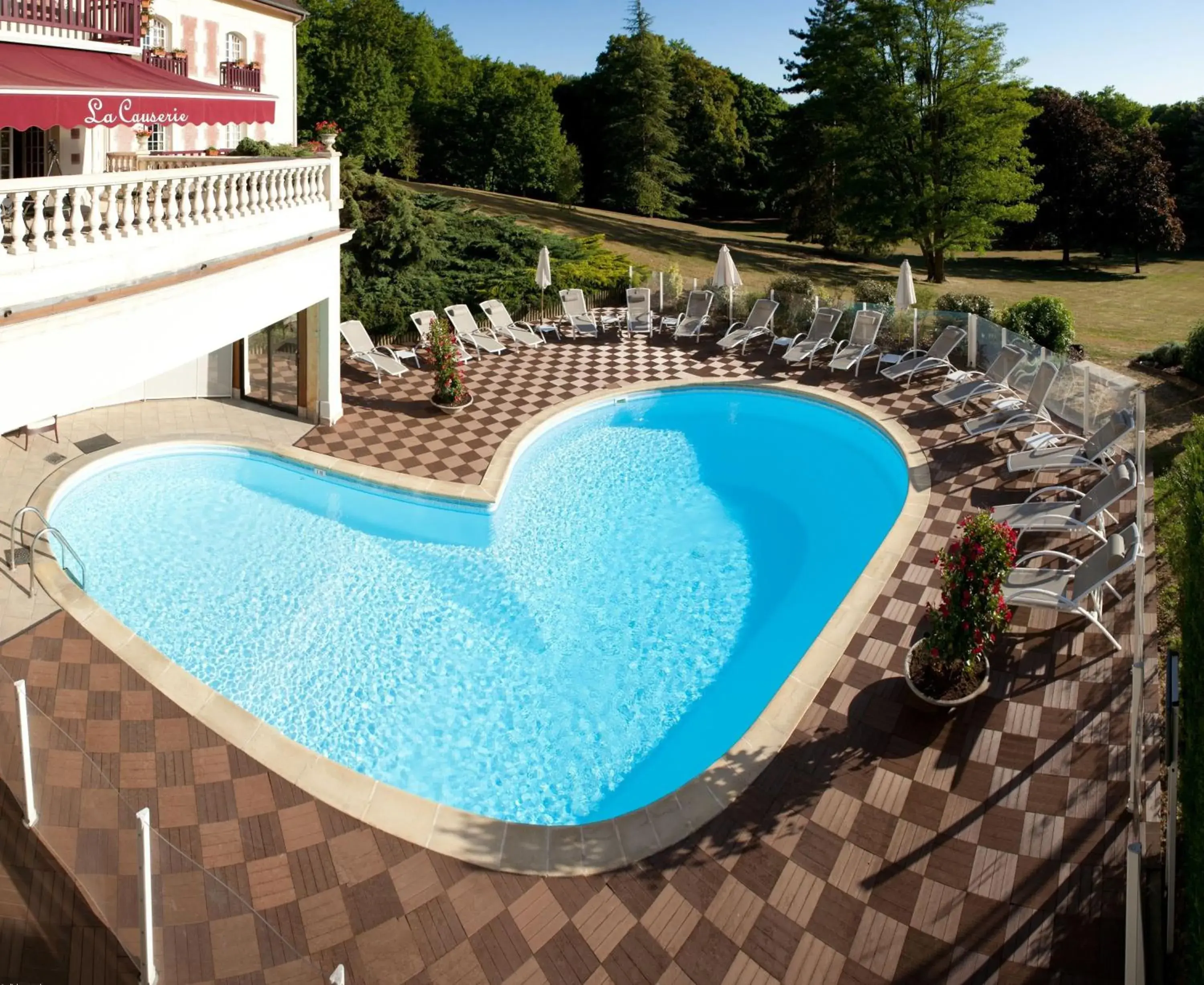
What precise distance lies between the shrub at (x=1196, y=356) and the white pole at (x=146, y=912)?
20188mm

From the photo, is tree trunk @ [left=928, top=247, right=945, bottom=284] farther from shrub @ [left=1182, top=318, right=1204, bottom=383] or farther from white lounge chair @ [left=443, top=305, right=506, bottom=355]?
white lounge chair @ [left=443, top=305, right=506, bottom=355]

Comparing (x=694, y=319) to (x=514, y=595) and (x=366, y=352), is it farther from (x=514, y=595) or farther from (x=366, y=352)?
(x=514, y=595)

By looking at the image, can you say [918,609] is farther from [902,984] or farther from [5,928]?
[5,928]

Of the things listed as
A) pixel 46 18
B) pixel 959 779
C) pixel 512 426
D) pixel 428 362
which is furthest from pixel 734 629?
pixel 46 18

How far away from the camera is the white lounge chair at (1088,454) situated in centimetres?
1345

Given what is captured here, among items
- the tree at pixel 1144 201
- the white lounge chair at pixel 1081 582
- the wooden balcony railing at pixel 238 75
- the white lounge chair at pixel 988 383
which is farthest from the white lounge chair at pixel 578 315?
the tree at pixel 1144 201

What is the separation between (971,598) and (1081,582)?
6.96 feet

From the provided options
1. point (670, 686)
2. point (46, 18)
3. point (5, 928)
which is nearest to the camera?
point (5, 928)

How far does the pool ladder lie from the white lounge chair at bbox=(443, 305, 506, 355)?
11318 mm

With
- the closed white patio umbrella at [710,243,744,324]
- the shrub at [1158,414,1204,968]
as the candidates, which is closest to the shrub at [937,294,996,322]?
the closed white patio umbrella at [710,243,744,324]

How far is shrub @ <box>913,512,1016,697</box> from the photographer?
9.23m

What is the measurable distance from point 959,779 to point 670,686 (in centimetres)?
347

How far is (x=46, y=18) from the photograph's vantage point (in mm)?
14766

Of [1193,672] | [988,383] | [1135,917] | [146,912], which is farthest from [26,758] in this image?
[988,383]
